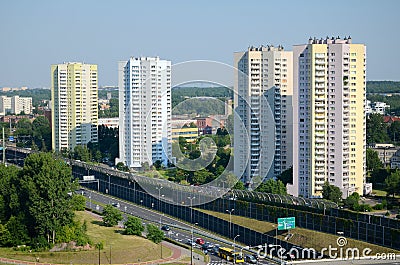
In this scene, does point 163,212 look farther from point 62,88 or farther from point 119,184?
point 62,88

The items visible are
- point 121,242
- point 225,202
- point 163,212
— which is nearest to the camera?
point 121,242

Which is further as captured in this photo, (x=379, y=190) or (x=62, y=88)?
(x=62, y=88)

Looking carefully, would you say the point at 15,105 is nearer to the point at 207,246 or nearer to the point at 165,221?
the point at 165,221

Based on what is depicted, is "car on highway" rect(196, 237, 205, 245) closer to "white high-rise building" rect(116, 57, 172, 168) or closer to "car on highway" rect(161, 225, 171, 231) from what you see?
"car on highway" rect(161, 225, 171, 231)

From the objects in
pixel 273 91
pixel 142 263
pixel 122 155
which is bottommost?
pixel 142 263

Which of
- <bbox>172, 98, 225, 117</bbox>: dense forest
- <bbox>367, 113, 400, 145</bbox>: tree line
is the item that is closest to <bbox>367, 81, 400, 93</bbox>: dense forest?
<bbox>367, 113, 400, 145</bbox>: tree line

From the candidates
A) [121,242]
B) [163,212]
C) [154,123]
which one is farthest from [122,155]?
[121,242]

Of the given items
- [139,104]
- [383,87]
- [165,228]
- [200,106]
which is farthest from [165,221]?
[383,87]
